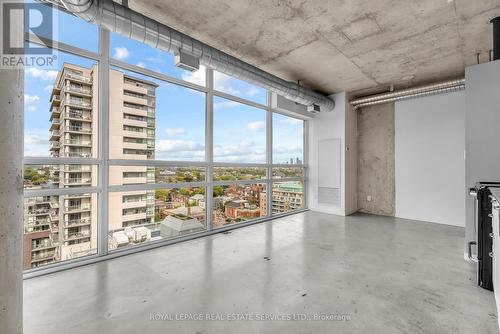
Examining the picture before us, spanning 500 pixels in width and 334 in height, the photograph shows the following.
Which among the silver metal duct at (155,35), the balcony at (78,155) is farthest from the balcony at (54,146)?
the silver metal duct at (155,35)

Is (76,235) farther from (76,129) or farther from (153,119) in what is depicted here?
(153,119)

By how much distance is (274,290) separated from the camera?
2420 mm

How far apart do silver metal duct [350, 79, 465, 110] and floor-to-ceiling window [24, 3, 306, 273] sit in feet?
9.97

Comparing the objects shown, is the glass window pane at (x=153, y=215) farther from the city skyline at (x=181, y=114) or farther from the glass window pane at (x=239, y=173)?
the city skyline at (x=181, y=114)

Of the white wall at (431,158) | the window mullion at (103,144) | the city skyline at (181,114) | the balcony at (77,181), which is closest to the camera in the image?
the city skyline at (181,114)

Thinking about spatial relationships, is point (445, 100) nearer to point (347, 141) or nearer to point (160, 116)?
point (347, 141)

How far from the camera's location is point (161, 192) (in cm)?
384

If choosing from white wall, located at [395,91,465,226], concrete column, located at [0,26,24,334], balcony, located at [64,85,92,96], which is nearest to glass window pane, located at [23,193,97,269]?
balcony, located at [64,85,92,96]

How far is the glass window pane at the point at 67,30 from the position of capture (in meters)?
2.80

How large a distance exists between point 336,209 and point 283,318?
183 inches

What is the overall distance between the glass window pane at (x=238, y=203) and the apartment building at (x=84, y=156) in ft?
4.45

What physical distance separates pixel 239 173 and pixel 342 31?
10.3ft

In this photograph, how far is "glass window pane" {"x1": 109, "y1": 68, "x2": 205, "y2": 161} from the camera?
342 cm

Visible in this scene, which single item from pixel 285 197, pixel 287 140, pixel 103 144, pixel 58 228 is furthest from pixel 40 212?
pixel 287 140
